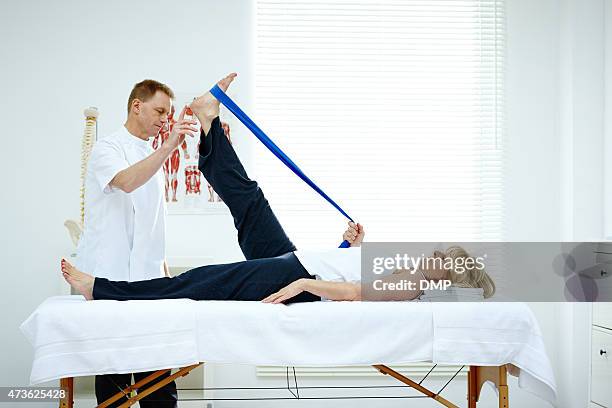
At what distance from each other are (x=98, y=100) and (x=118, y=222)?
1.38 m

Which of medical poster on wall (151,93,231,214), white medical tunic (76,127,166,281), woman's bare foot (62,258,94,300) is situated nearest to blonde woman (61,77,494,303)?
woman's bare foot (62,258,94,300)

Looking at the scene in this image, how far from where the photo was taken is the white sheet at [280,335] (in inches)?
83.0

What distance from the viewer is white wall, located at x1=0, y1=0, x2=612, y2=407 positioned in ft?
12.3

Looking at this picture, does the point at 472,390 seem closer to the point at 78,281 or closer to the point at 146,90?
the point at 78,281

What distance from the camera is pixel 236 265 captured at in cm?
246

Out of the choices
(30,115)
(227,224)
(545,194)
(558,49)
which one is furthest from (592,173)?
(30,115)

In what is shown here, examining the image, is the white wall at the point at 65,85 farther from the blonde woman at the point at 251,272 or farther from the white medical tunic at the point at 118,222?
the white medical tunic at the point at 118,222

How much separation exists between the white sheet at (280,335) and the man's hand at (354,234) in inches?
32.8

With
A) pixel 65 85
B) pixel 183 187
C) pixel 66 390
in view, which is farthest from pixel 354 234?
pixel 65 85

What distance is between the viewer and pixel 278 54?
12.7ft

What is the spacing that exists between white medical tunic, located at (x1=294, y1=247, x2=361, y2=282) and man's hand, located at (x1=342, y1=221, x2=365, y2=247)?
1.59ft

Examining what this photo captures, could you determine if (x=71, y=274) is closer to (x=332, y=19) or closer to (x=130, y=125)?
(x=130, y=125)

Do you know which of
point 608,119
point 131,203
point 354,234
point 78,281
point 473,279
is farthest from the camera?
point 608,119

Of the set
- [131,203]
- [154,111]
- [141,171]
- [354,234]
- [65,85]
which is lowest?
[354,234]
